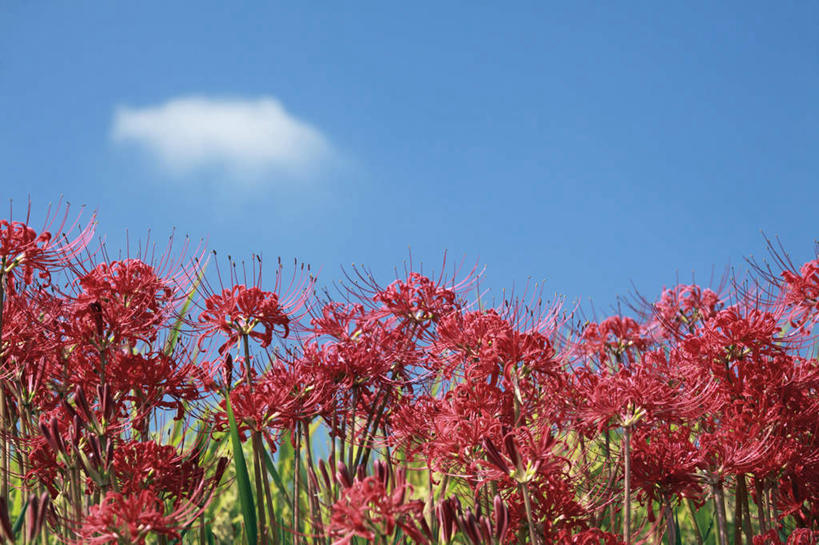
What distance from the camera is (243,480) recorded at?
319 centimetres

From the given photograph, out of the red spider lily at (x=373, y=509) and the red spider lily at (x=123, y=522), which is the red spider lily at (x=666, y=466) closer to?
the red spider lily at (x=373, y=509)

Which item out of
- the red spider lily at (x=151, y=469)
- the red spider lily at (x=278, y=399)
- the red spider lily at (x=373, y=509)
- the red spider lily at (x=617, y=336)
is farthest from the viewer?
the red spider lily at (x=617, y=336)

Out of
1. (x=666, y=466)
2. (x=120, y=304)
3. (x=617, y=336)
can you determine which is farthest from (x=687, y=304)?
(x=120, y=304)

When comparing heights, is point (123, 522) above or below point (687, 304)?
below

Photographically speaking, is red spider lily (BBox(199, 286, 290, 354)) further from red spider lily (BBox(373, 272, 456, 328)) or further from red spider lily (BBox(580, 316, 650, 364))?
red spider lily (BBox(580, 316, 650, 364))

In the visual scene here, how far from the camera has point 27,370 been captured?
12.2 ft

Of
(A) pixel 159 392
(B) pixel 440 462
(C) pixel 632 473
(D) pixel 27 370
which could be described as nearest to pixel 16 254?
(D) pixel 27 370

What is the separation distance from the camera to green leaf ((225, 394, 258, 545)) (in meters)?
3.07

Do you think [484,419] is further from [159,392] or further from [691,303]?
[691,303]

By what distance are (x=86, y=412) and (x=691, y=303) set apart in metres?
4.73

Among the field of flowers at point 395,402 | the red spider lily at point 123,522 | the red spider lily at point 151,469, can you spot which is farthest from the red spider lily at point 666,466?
the red spider lily at point 123,522

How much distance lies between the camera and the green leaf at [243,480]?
3.07m

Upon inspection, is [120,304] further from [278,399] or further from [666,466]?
[666,466]

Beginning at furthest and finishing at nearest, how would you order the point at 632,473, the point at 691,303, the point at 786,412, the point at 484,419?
the point at 691,303, the point at 786,412, the point at 632,473, the point at 484,419
